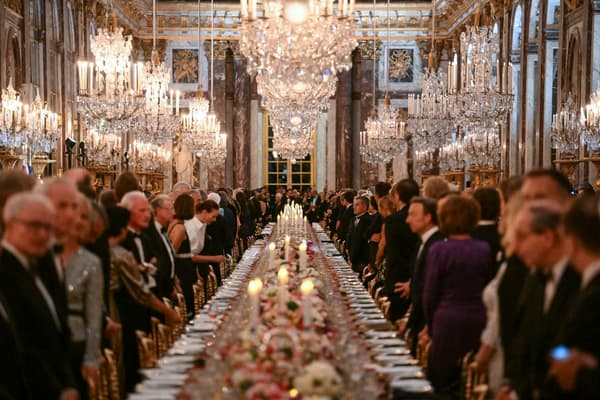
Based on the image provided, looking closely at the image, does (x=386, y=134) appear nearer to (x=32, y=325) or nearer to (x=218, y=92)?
(x=218, y=92)

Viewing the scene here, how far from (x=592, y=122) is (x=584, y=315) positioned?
11.8 meters

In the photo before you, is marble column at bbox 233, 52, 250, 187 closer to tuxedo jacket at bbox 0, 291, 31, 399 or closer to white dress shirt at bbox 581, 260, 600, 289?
tuxedo jacket at bbox 0, 291, 31, 399

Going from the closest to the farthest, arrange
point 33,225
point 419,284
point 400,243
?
point 33,225, point 419,284, point 400,243

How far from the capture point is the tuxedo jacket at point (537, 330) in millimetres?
4023

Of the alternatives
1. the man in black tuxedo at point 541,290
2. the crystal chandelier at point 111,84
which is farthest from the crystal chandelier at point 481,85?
the man in black tuxedo at point 541,290

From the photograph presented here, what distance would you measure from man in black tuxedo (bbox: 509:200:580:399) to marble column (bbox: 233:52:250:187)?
96.8 ft

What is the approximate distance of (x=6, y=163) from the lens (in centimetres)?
1650

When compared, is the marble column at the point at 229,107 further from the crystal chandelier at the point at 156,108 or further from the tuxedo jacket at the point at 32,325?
the tuxedo jacket at the point at 32,325

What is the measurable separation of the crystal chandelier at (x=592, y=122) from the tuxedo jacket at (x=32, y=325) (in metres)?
12.0

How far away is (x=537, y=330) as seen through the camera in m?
4.23

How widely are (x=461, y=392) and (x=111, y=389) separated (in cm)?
250

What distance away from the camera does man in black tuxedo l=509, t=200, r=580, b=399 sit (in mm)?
4047

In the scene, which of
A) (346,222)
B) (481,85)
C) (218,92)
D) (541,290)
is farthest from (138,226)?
(218,92)

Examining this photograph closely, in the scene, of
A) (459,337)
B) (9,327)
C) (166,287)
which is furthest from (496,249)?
(9,327)
